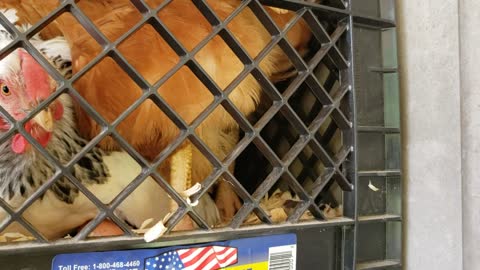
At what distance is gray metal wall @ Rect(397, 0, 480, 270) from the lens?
73cm

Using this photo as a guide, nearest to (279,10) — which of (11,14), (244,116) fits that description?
(244,116)

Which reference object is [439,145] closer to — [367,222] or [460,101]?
[460,101]

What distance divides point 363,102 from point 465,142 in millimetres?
185

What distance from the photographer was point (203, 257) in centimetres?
56

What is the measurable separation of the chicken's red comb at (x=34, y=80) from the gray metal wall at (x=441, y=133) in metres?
0.55

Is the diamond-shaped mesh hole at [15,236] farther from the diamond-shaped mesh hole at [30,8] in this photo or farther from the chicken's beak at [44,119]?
the diamond-shaped mesh hole at [30,8]

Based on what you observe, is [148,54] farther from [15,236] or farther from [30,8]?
[15,236]

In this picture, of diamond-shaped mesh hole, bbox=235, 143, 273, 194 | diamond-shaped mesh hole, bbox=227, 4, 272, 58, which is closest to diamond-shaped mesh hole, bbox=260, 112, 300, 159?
diamond-shaped mesh hole, bbox=235, 143, 273, 194

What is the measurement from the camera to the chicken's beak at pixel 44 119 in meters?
0.57

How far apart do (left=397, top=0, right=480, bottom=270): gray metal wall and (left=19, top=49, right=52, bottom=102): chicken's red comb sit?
1.81 feet

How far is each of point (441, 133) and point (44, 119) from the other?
604 millimetres

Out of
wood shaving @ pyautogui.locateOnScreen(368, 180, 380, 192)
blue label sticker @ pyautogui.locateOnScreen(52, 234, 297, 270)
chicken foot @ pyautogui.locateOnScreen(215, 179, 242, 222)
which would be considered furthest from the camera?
chicken foot @ pyautogui.locateOnScreen(215, 179, 242, 222)

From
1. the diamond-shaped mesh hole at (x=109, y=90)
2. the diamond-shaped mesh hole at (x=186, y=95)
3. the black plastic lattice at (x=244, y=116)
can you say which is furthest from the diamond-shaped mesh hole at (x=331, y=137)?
the diamond-shaped mesh hole at (x=109, y=90)

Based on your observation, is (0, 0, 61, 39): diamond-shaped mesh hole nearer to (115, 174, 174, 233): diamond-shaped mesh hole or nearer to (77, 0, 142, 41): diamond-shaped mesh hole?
(77, 0, 142, 41): diamond-shaped mesh hole
